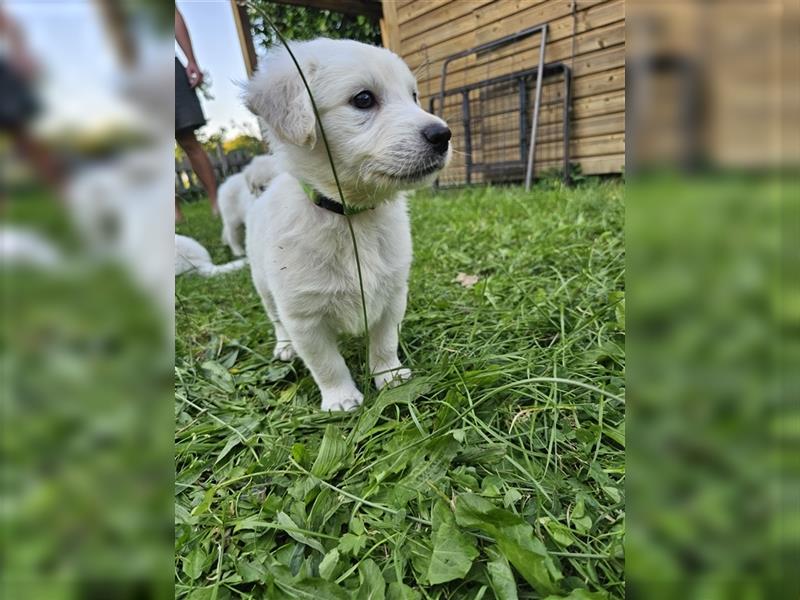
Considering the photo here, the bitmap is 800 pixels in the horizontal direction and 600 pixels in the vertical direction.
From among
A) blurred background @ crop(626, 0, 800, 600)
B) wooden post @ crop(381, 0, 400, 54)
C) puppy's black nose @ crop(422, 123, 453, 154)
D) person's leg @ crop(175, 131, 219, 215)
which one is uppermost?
wooden post @ crop(381, 0, 400, 54)

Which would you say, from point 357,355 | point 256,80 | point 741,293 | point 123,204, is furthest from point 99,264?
point 357,355

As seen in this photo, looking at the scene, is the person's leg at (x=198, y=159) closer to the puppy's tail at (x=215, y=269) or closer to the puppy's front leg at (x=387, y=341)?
the puppy's tail at (x=215, y=269)

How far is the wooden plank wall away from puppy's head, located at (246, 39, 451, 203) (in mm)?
2617

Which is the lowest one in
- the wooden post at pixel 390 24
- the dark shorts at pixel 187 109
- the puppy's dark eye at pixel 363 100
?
the puppy's dark eye at pixel 363 100

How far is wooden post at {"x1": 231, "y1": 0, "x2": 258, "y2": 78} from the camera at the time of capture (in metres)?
1.72

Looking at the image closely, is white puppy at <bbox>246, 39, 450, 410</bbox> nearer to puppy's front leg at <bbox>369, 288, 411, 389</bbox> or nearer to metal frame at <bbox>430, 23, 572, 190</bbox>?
puppy's front leg at <bbox>369, 288, 411, 389</bbox>

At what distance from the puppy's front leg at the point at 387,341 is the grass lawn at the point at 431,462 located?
0.11 metres

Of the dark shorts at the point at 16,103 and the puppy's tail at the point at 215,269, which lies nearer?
the dark shorts at the point at 16,103

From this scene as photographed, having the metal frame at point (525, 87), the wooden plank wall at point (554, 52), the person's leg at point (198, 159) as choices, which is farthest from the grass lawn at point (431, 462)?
the metal frame at point (525, 87)

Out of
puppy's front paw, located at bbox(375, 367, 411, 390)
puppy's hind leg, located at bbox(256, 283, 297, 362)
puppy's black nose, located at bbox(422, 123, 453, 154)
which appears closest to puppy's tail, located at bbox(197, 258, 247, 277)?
puppy's hind leg, located at bbox(256, 283, 297, 362)

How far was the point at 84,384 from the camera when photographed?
312mm

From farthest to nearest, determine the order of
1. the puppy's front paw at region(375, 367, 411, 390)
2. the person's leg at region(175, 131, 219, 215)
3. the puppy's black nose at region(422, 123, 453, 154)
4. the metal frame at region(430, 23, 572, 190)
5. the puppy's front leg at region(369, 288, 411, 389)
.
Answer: the metal frame at region(430, 23, 572, 190) < the person's leg at region(175, 131, 219, 215) < the puppy's front leg at region(369, 288, 411, 389) < the puppy's front paw at region(375, 367, 411, 390) < the puppy's black nose at region(422, 123, 453, 154)

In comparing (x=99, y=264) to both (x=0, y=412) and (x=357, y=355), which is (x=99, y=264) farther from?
(x=357, y=355)

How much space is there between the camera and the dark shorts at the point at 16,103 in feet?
0.82
